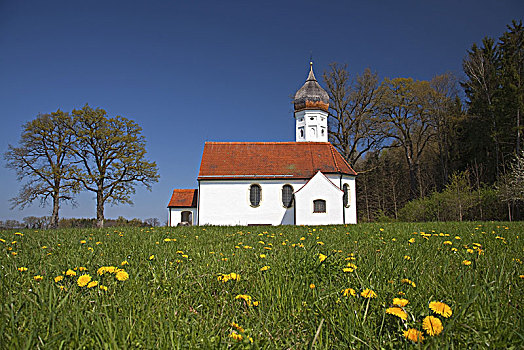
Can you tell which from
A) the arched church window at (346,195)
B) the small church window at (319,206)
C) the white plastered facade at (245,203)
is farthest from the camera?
the arched church window at (346,195)

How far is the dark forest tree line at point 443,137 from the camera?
28375 millimetres

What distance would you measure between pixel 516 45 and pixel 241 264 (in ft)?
124

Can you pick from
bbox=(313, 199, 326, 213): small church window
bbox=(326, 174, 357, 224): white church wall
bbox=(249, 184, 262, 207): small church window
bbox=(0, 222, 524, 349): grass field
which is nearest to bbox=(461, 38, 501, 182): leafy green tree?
bbox=(326, 174, 357, 224): white church wall

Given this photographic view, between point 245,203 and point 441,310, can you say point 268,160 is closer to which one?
point 245,203

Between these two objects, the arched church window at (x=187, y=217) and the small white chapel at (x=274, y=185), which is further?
the arched church window at (x=187, y=217)

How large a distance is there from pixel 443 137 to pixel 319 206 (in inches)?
713

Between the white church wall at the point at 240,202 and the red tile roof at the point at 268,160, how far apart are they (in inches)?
24.0

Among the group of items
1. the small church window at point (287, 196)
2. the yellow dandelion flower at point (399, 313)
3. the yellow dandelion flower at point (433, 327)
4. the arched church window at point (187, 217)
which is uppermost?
the small church window at point (287, 196)

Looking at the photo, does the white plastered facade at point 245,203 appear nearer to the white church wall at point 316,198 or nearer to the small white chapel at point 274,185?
the small white chapel at point 274,185

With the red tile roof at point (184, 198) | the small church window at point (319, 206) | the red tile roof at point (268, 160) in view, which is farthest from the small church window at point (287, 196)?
the red tile roof at point (184, 198)

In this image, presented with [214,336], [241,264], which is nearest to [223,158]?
[241,264]

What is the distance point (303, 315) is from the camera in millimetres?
2492

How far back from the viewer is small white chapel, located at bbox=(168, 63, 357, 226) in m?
28.0

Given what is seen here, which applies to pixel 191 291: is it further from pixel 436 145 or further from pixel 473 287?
pixel 436 145
